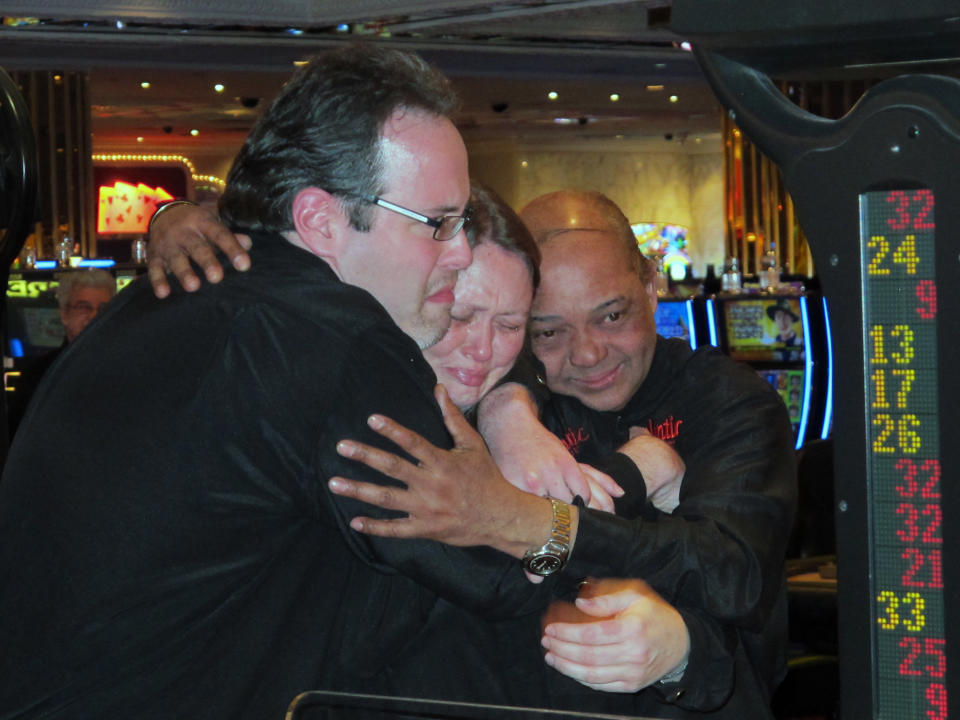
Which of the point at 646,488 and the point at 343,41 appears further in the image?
the point at 343,41

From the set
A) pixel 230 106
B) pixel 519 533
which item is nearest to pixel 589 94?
pixel 230 106

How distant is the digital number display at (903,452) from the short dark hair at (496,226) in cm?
91

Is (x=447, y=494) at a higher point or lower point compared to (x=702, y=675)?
higher

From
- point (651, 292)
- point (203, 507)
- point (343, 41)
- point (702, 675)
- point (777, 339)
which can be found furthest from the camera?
point (343, 41)

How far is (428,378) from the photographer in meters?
1.45

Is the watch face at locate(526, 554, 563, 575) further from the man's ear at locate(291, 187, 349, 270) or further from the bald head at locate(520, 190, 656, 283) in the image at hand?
the bald head at locate(520, 190, 656, 283)

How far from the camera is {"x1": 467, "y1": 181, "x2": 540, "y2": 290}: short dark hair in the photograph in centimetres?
198

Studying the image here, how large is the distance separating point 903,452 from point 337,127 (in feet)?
2.53

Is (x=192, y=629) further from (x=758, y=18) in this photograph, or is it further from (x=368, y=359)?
(x=758, y=18)

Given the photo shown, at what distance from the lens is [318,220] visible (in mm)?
1554

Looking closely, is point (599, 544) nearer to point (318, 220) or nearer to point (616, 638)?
point (616, 638)

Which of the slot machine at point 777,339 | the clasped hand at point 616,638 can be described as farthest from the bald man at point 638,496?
the slot machine at point 777,339

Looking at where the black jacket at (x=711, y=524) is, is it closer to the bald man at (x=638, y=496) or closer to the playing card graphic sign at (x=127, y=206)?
the bald man at (x=638, y=496)

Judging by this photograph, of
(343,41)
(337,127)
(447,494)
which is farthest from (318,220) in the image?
(343,41)
